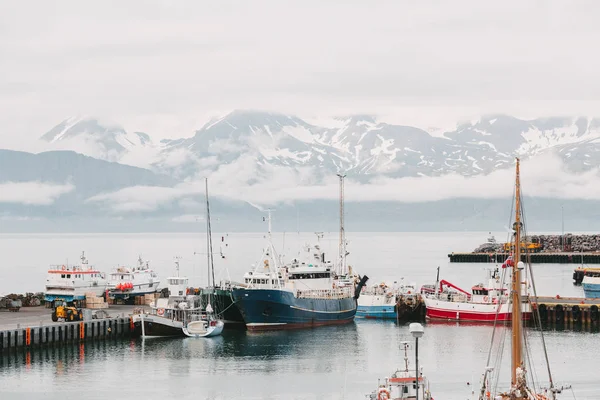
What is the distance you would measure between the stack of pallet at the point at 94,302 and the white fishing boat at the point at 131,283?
6.19m

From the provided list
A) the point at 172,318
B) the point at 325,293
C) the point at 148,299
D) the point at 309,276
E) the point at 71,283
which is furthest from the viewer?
the point at 148,299

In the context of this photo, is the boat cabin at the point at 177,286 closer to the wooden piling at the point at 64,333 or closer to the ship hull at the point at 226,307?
the ship hull at the point at 226,307

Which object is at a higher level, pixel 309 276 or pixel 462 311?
pixel 309 276

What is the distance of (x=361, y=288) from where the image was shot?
99938 millimetres

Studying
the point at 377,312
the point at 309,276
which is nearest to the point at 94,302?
the point at 309,276

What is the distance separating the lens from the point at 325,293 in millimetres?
92438

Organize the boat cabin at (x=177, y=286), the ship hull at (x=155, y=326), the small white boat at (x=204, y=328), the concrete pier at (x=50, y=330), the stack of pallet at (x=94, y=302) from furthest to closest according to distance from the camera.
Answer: the stack of pallet at (x=94, y=302), the boat cabin at (x=177, y=286), the small white boat at (x=204, y=328), the ship hull at (x=155, y=326), the concrete pier at (x=50, y=330)

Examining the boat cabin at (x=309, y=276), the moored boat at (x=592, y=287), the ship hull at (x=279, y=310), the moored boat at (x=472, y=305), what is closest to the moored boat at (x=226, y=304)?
the ship hull at (x=279, y=310)

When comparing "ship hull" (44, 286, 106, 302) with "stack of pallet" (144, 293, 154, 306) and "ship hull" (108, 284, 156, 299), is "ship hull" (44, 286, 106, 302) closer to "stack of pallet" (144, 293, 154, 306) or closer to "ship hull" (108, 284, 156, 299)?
"ship hull" (108, 284, 156, 299)

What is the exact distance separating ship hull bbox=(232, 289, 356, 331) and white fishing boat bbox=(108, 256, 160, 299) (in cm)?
1724

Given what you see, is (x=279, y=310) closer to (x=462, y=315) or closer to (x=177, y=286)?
(x=177, y=286)

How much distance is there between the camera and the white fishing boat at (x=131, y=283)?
9962 centimetres

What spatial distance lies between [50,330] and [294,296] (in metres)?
21.6

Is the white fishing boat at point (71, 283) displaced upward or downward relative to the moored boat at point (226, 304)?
upward
